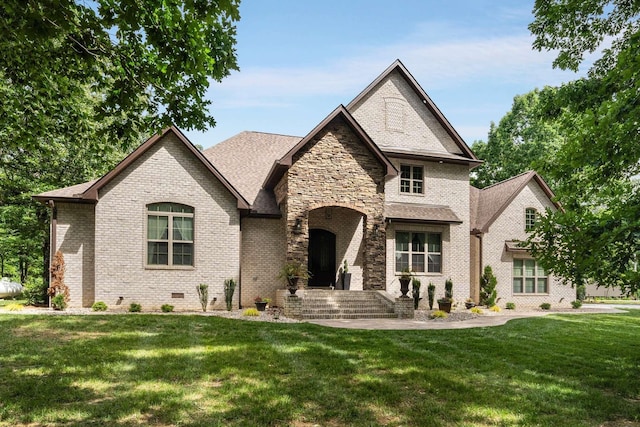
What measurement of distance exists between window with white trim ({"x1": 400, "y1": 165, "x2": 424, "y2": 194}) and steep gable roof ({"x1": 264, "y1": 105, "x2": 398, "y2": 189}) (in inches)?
106

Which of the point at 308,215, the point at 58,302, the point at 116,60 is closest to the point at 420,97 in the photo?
the point at 308,215

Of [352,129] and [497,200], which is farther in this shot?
[497,200]

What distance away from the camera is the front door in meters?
19.1

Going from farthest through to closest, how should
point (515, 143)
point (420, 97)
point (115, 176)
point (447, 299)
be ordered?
1. point (515, 143)
2. point (420, 97)
3. point (447, 299)
4. point (115, 176)

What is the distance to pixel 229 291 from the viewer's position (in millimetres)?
16344

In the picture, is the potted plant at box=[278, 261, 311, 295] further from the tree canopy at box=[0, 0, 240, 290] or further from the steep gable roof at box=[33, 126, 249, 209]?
the tree canopy at box=[0, 0, 240, 290]

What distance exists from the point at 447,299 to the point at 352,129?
809 centimetres

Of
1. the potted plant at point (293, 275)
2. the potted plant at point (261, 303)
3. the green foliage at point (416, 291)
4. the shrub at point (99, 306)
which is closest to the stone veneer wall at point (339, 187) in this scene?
the potted plant at point (293, 275)

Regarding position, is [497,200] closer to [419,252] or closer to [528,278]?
[528,278]

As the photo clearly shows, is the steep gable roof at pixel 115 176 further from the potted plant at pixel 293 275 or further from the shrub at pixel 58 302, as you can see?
the shrub at pixel 58 302

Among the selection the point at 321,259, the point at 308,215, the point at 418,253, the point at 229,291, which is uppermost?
the point at 308,215

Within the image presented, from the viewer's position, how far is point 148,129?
7473mm

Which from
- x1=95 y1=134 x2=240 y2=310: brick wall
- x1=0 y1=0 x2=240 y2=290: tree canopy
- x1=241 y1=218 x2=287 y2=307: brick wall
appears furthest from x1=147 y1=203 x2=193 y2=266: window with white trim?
x1=0 y1=0 x2=240 y2=290: tree canopy

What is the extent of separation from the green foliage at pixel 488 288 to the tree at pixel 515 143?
55.5 feet
